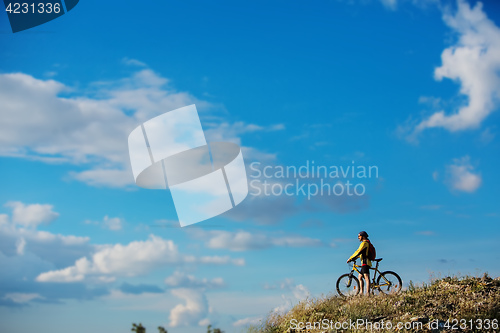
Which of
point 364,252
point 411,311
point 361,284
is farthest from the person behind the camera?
point 361,284

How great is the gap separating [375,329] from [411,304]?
263cm

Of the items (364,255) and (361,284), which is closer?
(364,255)

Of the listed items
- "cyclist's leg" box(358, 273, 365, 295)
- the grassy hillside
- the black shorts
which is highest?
the black shorts

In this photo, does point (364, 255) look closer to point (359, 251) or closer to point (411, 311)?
point (359, 251)

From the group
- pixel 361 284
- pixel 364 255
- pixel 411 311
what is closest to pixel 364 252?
pixel 364 255

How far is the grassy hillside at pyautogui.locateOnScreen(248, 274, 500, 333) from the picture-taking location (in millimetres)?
15492

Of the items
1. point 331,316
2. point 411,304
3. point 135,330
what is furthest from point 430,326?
point 135,330

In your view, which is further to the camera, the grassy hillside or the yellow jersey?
the yellow jersey

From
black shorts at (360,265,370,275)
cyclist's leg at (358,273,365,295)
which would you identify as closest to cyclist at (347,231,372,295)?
black shorts at (360,265,370,275)

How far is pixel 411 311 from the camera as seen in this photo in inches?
664

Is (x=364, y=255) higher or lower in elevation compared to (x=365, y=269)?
higher

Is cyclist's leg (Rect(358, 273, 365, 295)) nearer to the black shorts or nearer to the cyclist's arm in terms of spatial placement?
the black shorts

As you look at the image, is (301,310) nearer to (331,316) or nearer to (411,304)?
(331,316)

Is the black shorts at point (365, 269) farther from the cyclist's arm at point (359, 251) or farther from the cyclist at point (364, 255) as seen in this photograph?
the cyclist's arm at point (359, 251)
